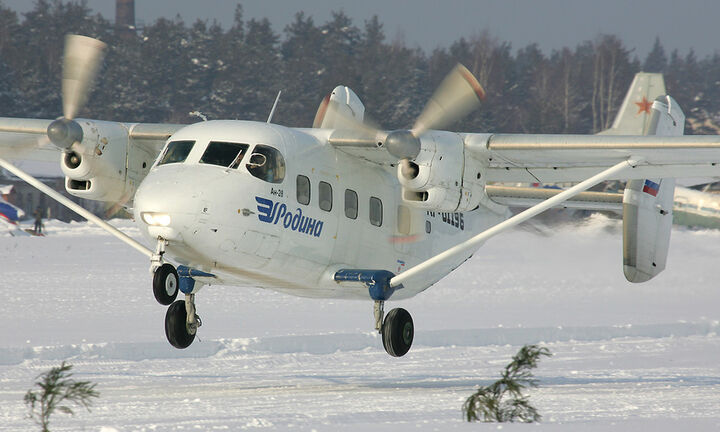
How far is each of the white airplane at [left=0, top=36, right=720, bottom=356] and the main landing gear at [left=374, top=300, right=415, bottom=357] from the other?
0.07 feet

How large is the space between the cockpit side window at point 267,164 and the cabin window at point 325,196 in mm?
908

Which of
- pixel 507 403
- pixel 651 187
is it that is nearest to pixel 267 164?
pixel 507 403

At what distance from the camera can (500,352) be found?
20578 millimetres

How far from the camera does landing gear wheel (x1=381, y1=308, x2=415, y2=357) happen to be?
1473cm

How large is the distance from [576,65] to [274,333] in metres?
91.3

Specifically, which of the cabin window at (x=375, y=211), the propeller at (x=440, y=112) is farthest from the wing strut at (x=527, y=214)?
the propeller at (x=440, y=112)

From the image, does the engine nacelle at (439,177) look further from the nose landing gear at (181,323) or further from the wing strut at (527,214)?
the nose landing gear at (181,323)

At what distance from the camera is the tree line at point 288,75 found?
251ft

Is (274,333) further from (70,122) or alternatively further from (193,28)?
(193,28)

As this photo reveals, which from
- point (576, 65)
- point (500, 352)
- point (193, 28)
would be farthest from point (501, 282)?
point (576, 65)

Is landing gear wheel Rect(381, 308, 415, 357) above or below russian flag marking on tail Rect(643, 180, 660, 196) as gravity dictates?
below

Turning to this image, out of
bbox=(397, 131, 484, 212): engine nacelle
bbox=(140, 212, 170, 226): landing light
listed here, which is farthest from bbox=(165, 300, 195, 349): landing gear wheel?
bbox=(397, 131, 484, 212): engine nacelle

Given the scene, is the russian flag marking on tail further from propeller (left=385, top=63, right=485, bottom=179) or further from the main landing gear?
the main landing gear

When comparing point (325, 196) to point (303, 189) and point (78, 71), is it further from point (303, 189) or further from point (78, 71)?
point (78, 71)
